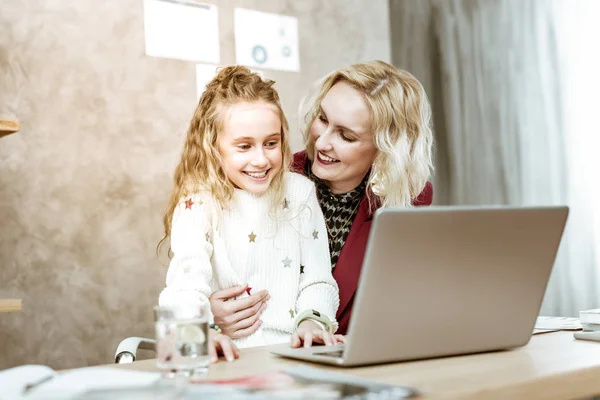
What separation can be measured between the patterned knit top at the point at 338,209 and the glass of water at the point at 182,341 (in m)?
1.05

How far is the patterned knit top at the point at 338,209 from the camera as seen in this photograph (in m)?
1.96

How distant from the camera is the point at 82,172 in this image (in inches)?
89.8

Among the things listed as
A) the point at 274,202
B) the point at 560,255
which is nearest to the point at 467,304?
the point at 274,202

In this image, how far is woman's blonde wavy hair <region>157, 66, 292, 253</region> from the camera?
163 cm

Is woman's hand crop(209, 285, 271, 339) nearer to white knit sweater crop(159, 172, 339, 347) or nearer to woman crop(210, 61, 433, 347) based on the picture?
white knit sweater crop(159, 172, 339, 347)

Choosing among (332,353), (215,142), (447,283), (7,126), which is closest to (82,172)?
(7,126)

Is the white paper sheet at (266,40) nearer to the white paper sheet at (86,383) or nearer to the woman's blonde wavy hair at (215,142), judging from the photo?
the woman's blonde wavy hair at (215,142)

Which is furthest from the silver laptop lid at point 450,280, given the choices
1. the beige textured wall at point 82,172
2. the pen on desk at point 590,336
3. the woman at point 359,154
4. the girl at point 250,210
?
the beige textured wall at point 82,172

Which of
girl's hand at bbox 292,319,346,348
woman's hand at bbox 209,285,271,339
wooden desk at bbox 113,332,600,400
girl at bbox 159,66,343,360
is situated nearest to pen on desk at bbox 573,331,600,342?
wooden desk at bbox 113,332,600,400

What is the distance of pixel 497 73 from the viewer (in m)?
2.84

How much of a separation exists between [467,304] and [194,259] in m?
0.66

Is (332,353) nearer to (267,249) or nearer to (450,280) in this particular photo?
(450,280)

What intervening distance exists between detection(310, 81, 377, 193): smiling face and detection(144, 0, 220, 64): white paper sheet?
0.81 m

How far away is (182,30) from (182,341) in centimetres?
183
